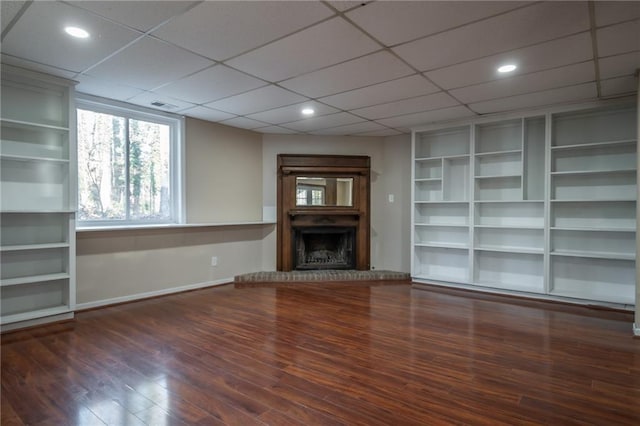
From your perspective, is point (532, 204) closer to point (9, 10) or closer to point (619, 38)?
point (619, 38)

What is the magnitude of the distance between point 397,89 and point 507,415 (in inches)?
114

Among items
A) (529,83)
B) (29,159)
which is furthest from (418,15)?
(29,159)

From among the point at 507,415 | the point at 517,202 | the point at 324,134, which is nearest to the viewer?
the point at 507,415

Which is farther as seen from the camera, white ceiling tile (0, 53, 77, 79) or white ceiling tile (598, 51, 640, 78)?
white ceiling tile (0, 53, 77, 79)

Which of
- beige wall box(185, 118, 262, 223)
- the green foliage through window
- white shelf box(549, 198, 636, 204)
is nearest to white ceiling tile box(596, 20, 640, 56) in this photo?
white shelf box(549, 198, 636, 204)

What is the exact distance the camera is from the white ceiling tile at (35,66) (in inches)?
116

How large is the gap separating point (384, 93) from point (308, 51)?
1258 millimetres

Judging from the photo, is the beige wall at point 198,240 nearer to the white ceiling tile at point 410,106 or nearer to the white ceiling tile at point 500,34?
the white ceiling tile at point 410,106

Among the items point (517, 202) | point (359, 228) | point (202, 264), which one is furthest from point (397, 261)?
point (202, 264)

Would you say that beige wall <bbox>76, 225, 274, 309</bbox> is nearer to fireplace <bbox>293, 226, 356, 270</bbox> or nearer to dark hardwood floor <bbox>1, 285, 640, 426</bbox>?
dark hardwood floor <bbox>1, 285, 640, 426</bbox>

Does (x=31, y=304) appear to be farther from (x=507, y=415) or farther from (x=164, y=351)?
(x=507, y=415)

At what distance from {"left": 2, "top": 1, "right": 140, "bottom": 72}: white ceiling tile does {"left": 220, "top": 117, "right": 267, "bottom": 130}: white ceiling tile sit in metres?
2.04

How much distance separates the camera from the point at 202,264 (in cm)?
501

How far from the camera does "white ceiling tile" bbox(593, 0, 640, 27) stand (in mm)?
2068
